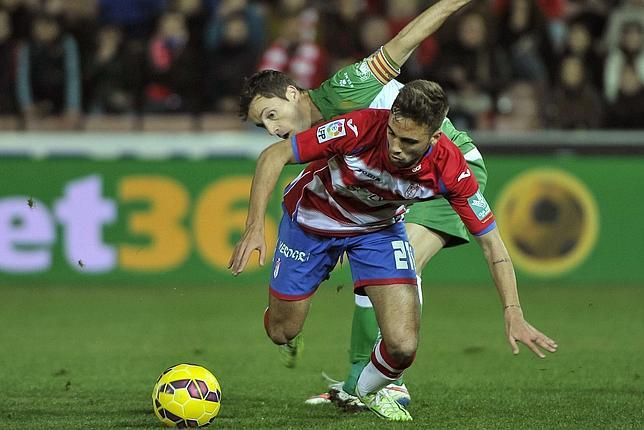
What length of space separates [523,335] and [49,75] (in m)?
9.67

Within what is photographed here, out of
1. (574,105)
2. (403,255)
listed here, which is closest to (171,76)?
(574,105)

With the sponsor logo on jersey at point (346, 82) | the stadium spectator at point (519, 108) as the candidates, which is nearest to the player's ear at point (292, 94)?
the sponsor logo on jersey at point (346, 82)

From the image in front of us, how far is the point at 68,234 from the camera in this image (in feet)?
41.7

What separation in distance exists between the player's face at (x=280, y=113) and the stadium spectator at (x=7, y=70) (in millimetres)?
8063


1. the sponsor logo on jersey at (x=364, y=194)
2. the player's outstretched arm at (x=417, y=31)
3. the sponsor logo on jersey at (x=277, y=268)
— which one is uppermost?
the player's outstretched arm at (x=417, y=31)

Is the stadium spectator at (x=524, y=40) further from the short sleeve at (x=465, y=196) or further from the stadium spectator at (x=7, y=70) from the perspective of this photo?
the short sleeve at (x=465, y=196)

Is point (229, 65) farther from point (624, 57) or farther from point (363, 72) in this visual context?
point (363, 72)

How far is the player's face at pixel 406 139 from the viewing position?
561 cm

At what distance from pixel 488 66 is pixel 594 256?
2.42 metres

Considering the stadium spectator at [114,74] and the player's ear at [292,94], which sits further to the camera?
the stadium spectator at [114,74]

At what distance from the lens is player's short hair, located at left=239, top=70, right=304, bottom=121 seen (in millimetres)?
6465

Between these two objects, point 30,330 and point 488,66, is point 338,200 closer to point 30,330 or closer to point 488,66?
point 30,330

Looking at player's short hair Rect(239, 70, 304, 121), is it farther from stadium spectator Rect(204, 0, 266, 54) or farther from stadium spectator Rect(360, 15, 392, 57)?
stadium spectator Rect(204, 0, 266, 54)

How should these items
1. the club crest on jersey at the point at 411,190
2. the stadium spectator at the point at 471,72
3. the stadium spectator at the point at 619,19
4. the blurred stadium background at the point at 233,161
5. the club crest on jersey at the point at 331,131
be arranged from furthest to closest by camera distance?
the stadium spectator at the point at 619,19 < the stadium spectator at the point at 471,72 < the blurred stadium background at the point at 233,161 < the club crest on jersey at the point at 411,190 < the club crest on jersey at the point at 331,131
